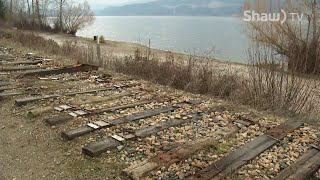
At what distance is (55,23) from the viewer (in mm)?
44188

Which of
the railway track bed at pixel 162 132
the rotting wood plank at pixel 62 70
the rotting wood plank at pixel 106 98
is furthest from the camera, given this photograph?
the rotting wood plank at pixel 62 70

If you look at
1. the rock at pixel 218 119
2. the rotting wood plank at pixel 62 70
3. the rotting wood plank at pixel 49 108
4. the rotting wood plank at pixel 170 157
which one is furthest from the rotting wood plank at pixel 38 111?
the rotting wood plank at pixel 62 70

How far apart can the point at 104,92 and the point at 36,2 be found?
41872mm

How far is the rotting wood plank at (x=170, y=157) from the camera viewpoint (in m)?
3.91

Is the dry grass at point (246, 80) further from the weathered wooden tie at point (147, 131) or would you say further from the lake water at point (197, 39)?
the weathered wooden tie at point (147, 131)

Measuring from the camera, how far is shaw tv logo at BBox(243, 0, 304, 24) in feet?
38.7

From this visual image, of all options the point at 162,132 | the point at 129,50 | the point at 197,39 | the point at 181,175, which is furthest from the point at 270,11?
the point at 197,39

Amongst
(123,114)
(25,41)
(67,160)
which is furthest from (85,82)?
(25,41)

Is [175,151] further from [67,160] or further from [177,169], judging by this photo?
[67,160]

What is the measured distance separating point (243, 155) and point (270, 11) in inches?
337

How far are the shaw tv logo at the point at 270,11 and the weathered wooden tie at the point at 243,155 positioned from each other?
22.2 ft

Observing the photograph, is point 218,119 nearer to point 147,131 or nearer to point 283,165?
point 147,131

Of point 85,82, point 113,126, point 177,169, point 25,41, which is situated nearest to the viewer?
point 177,169

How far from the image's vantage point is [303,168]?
13.4 ft
